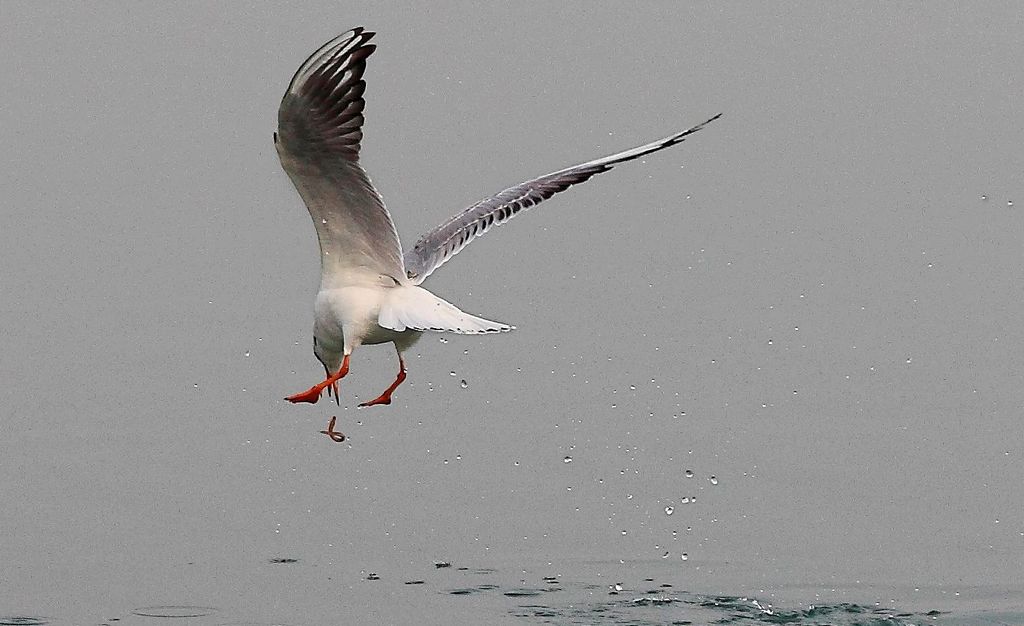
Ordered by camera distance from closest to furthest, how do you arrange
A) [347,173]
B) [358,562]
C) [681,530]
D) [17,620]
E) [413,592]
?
[347,173] < [17,620] < [413,592] < [358,562] < [681,530]

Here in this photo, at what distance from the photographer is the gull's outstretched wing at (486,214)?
9484 mm

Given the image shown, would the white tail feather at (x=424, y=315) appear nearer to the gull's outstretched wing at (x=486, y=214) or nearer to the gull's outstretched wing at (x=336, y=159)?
the gull's outstretched wing at (x=336, y=159)

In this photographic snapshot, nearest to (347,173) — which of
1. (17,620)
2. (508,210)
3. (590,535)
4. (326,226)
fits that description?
(326,226)

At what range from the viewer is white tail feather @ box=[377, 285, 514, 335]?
7.87m

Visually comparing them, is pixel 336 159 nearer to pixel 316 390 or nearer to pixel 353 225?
pixel 353 225

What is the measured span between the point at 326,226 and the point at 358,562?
2.30 m

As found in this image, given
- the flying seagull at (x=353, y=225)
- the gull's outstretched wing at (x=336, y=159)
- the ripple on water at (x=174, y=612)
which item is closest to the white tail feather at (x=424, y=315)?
the flying seagull at (x=353, y=225)

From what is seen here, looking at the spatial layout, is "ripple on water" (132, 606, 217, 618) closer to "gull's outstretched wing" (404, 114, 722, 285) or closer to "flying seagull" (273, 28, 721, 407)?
"flying seagull" (273, 28, 721, 407)

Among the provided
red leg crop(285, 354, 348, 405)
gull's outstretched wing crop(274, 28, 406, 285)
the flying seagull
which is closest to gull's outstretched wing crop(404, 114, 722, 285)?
the flying seagull

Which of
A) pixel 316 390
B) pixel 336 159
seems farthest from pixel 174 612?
pixel 336 159

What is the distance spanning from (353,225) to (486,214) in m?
1.40

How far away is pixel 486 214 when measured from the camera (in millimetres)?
9750

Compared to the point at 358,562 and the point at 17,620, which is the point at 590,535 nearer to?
the point at 358,562

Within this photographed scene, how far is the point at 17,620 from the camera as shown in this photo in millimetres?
8836
